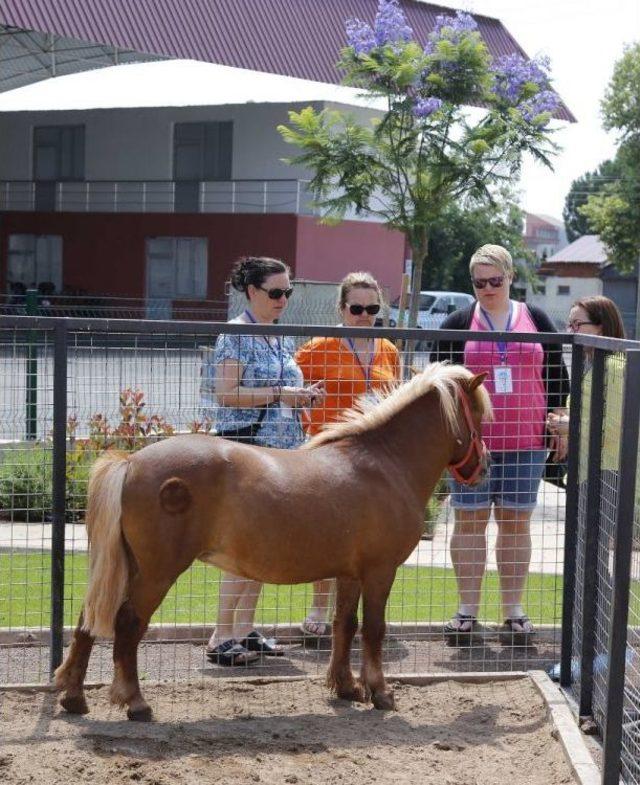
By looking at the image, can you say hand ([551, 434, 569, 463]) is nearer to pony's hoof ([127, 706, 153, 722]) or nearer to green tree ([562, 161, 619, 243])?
pony's hoof ([127, 706, 153, 722])

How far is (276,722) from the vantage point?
4.95 metres

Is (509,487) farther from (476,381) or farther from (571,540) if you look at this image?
(476,381)

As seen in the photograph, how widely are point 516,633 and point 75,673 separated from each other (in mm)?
2404

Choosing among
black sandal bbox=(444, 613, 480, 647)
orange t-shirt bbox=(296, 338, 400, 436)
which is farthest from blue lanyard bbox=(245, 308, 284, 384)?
black sandal bbox=(444, 613, 480, 647)

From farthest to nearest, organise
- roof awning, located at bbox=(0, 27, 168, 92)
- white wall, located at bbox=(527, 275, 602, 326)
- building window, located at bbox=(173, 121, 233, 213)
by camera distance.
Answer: white wall, located at bbox=(527, 275, 602, 326) → building window, located at bbox=(173, 121, 233, 213) → roof awning, located at bbox=(0, 27, 168, 92)

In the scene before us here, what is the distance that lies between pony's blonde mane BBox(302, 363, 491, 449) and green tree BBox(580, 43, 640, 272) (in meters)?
38.4

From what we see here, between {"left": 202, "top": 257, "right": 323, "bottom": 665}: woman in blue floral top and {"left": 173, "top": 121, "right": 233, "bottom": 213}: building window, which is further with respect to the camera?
{"left": 173, "top": 121, "right": 233, "bottom": 213}: building window

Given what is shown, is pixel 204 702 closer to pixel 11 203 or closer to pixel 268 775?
pixel 268 775

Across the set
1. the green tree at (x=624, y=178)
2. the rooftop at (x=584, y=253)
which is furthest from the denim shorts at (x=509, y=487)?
the rooftop at (x=584, y=253)

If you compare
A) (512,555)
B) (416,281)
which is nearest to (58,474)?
(512,555)

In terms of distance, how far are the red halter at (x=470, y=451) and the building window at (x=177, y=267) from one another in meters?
27.2

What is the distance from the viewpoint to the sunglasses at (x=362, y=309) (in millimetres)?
5941

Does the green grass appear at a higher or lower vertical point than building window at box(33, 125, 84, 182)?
lower

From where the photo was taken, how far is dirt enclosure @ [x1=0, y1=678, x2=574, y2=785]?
434 cm
